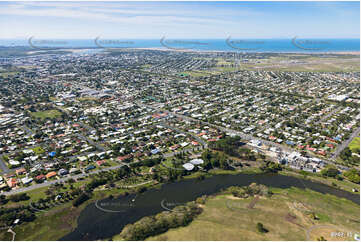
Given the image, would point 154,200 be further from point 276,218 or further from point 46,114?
point 46,114

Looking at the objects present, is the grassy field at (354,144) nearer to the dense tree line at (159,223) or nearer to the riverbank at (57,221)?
the dense tree line at (159,223)

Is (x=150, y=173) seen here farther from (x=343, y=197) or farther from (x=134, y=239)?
(x=343, y=197)

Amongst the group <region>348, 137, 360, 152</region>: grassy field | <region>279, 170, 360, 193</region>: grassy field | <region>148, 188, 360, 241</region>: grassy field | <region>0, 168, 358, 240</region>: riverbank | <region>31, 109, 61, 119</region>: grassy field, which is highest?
<region>31, 109, 61, 119</region>: grassy field

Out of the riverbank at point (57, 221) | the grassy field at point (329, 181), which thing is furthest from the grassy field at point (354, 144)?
the riverbank at point (57, 221)

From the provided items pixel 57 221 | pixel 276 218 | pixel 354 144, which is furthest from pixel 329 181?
pixel 57 221

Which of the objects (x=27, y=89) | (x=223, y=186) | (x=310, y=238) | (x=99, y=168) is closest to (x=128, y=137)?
(x=99, y=168)

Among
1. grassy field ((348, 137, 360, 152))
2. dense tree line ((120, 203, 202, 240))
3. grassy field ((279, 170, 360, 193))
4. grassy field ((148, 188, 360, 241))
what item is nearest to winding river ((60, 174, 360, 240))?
grassy field ((279, 170, 360, 193))

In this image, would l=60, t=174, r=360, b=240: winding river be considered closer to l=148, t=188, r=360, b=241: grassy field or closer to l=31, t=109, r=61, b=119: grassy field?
l=148, t=188, r=360, b=241: grassy field
